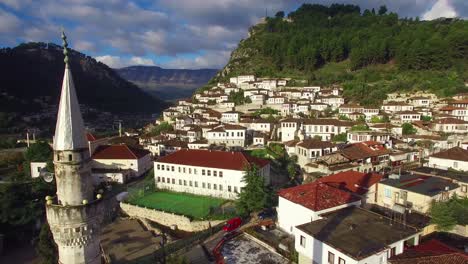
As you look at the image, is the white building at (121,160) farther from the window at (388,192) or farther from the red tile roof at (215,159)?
the window at (388,192)

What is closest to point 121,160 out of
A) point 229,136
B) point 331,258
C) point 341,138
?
point 229,136

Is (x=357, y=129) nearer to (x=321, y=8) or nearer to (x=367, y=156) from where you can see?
(x=367, y=156)

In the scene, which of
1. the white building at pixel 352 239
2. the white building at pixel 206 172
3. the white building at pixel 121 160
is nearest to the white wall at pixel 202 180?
the white building at pixel 206 172

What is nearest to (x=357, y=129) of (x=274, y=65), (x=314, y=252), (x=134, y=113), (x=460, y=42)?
(x=314, y=252)

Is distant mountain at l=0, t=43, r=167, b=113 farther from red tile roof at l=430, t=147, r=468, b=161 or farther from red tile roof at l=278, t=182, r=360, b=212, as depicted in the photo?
red tile roof at l=430, t=147, r=468, b=161

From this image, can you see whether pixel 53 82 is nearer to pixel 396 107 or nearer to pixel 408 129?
pixel 396 107

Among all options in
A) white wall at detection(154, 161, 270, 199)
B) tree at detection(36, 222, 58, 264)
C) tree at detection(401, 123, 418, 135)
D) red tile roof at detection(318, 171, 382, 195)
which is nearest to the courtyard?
white wall at detection(154, 161, 270, 199)

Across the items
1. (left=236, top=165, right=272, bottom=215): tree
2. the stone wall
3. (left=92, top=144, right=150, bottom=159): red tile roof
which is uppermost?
(left=92, top=144, right=150, bottom=159): red tile roof
